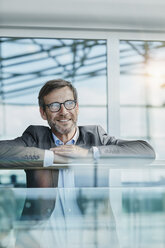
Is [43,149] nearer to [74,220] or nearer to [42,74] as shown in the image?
[74,220]

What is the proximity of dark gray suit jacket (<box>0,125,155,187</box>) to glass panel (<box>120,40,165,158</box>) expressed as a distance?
96 centimetres

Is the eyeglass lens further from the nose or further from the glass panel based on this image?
the glass panel

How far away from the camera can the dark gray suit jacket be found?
1.61 m

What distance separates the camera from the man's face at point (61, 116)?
8.16ft

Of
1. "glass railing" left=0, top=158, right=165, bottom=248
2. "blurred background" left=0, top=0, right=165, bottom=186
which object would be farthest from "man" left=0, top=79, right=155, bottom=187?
"blurred background" left=0, top=0, right=165, bottom=186

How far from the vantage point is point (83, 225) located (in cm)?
156

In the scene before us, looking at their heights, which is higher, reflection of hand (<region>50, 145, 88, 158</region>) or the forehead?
the forehead

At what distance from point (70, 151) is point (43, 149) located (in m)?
0.13

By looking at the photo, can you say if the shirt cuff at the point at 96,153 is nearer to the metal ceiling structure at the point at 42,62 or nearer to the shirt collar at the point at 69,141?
the shirt collar at the point at 69,141

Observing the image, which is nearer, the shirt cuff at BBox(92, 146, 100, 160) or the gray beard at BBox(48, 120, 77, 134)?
the shirt cuff at BBox(92, 146, 100, 160)

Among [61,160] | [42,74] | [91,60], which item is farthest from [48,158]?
[91,60]

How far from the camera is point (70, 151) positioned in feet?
5.96

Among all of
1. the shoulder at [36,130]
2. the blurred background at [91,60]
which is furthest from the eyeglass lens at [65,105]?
the blurred background at [91,60]

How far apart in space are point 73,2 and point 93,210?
1.71 meters
